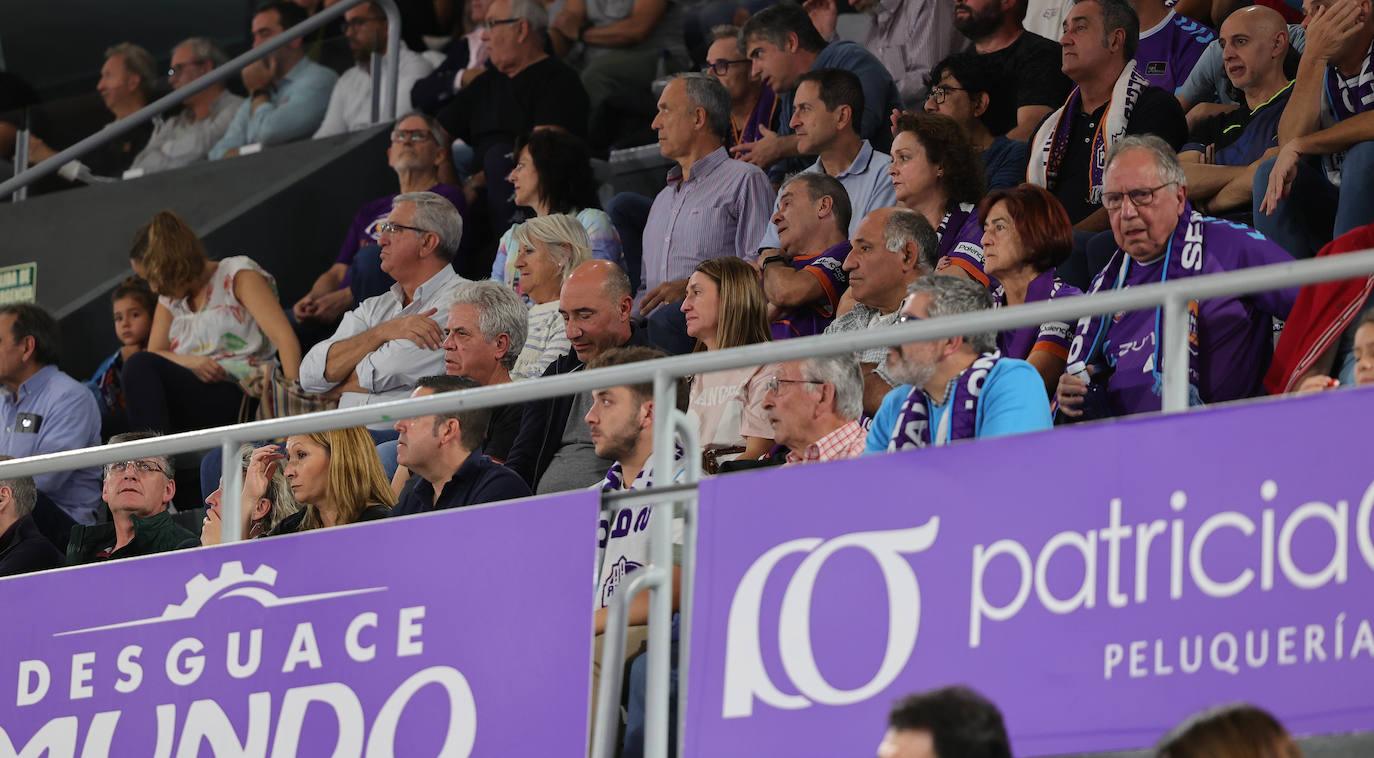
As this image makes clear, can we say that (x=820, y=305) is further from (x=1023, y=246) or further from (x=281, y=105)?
(x=281, y=105)

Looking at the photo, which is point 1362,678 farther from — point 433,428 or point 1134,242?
point 433,428

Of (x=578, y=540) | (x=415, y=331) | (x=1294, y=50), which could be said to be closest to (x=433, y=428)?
(x=578, y=540)

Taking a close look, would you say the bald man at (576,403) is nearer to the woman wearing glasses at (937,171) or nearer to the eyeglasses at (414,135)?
the woman wearing glasses at (937,171)

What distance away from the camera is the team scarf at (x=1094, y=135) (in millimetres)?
6273

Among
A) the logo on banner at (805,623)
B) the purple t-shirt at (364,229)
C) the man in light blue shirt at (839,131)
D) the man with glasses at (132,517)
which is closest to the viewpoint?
the logo on banner at (805,623)

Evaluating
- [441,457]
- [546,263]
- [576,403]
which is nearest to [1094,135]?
[576,403]

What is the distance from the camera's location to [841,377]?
200 inches

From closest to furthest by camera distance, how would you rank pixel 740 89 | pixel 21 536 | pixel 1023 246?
pixel 1023 246
pixel 21 536
pixel 740 89

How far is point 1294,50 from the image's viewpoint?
20.9 ft

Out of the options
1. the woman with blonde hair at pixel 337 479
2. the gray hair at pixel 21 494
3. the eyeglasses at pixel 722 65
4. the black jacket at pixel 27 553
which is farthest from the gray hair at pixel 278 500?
the eyeglasses at pixel 722 65

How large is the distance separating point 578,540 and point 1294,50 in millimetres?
3446

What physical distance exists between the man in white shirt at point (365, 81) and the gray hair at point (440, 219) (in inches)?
96.2

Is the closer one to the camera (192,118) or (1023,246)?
(1023,246)

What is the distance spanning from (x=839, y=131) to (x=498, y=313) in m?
1.41
